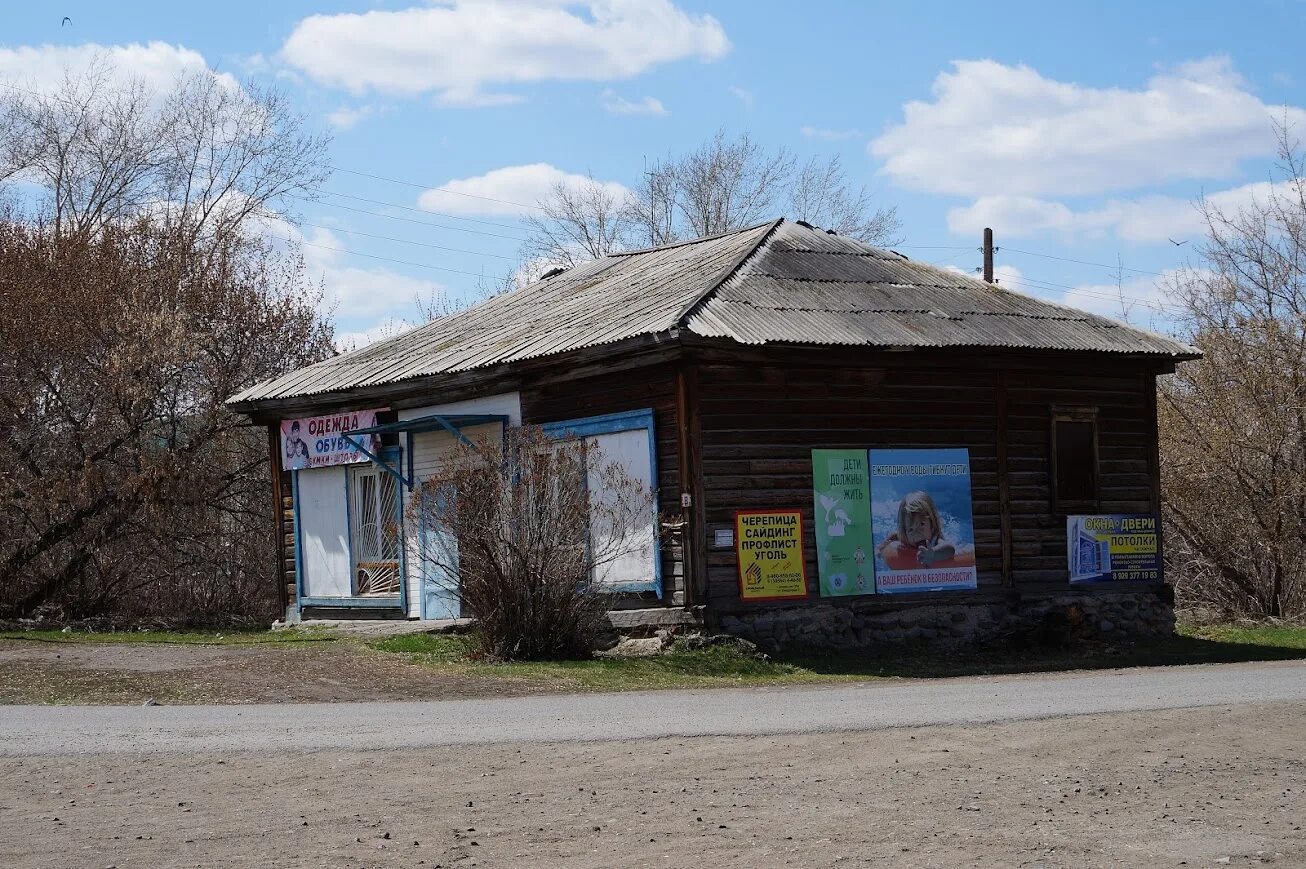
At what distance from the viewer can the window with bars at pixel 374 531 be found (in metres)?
21.3

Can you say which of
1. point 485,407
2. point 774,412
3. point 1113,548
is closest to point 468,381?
point 485,407

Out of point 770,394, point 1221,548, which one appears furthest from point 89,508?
point 1221,548

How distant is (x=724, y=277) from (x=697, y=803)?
445 inches

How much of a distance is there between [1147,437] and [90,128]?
1091 inches

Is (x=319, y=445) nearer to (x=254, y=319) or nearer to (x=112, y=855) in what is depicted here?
(x=254, y=319)

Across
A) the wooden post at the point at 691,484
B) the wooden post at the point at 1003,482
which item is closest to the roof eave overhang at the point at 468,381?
the wooden post at the point at 691,484

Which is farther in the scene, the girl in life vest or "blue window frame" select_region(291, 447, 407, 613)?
"blue window frame" select_region(291, 447, 407, 613)

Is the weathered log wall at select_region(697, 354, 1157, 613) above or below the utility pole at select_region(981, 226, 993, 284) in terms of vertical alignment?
below

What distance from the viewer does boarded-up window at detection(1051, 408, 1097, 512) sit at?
19.4 meters

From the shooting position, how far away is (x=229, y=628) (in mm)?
24359

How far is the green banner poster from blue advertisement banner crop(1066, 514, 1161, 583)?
3.18 meters

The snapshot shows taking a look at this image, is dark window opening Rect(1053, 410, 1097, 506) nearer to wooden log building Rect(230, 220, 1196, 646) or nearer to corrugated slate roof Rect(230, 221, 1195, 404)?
wooden log building Rect(230, 220, 1196, 646)

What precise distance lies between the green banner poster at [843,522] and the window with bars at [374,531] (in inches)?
252

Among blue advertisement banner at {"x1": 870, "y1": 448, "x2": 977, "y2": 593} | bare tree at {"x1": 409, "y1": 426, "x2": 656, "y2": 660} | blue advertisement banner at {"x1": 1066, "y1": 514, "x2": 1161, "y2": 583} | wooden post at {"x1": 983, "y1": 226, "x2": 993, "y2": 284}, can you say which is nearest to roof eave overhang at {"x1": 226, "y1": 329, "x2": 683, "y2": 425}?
bare tree at {"x1": 409, "y1": 426, "x2": 656, "y2": 660}
